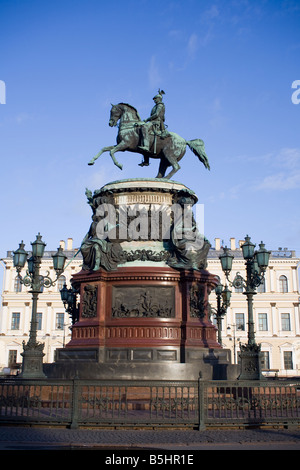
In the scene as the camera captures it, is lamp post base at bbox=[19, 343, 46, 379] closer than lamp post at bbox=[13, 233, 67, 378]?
Yes

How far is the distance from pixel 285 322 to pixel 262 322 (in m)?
2.94

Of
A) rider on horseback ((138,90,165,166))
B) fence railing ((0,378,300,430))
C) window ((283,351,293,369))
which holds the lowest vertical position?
fence railing ((0,378,300,430))

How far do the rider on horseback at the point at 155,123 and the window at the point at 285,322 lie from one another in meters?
50.9

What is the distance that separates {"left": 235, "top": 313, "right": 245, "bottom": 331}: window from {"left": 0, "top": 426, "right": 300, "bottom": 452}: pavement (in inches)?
2176

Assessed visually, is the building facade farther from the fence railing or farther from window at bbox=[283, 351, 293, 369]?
the fence railing

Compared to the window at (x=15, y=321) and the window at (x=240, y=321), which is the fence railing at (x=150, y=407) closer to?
the window at (x=240, y=321)

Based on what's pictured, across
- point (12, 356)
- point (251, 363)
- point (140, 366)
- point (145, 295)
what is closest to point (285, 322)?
point (12, 356)

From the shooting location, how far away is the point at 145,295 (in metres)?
16.4

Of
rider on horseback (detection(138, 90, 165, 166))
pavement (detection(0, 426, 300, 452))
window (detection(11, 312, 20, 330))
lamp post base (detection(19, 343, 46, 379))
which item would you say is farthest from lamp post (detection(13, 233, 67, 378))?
window (detection(11, 312, 20, 330))

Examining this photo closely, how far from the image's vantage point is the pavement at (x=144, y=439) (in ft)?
28.3

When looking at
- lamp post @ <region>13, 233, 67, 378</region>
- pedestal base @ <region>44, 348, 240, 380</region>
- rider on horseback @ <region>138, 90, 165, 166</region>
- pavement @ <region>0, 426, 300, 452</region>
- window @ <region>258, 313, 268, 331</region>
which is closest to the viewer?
pavement @ <region>0, 426, 300, 452</region>

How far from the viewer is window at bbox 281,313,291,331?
6606 centimetres
